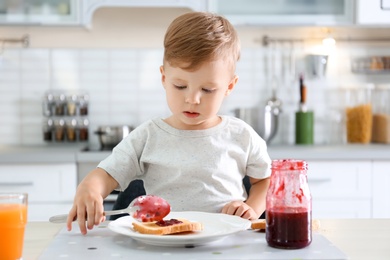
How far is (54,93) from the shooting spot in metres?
3.26

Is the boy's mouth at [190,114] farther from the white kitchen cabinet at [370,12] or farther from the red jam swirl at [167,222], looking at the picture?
the white kitchen cabinet at [370,12]

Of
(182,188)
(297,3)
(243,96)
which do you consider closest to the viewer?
(182,188)

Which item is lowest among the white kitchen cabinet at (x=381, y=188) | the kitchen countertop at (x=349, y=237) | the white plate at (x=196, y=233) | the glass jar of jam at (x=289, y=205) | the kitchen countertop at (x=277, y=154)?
the white kitchen cabinet at (x=381, y=188)

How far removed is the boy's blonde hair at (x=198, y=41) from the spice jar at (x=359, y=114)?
1.92 m

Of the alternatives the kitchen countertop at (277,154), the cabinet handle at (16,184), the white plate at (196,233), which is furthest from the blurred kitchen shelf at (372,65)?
the white plate at (196,233)

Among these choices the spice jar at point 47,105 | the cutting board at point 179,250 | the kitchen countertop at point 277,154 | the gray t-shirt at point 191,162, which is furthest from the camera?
the spice jar at point 47,105

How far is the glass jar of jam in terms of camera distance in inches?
42.0

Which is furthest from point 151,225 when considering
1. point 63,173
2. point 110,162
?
point 63,173

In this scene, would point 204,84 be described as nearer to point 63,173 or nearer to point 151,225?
point 151,225

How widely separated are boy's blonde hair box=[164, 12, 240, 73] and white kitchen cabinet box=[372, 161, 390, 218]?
157 cm

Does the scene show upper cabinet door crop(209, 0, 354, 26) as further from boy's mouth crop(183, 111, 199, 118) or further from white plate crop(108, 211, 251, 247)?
white plate crop(108, 211, 251, 247)

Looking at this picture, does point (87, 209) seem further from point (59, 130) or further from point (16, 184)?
point (59, 130)

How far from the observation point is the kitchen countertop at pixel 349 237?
3.81ft

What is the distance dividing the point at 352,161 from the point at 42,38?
63.5 inches
